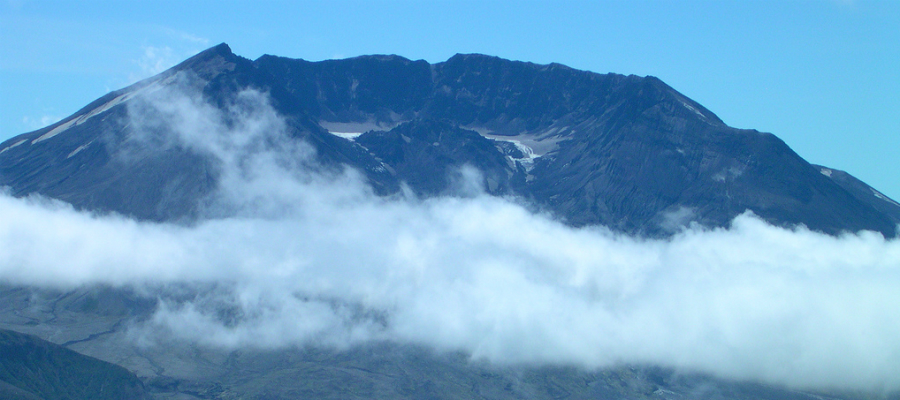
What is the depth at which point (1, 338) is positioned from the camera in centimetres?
17488

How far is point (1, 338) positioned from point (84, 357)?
1865 centimetres

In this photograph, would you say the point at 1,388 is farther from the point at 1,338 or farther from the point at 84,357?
the point at 84,357

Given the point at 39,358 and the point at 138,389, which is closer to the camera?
the point at 39,358

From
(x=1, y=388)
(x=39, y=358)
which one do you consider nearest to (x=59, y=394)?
(x=39, y=358)

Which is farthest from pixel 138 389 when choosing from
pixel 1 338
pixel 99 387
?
pixel 1 338

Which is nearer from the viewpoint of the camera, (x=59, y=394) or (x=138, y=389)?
(x=59, y=394)

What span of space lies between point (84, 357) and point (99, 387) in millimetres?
8894

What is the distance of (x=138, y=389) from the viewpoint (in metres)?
194

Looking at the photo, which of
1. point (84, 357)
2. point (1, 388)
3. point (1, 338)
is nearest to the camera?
point (1, 388)

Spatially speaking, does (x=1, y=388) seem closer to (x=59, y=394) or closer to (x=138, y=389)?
(x=59, y=394)

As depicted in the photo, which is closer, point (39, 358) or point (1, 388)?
point (1, 388)

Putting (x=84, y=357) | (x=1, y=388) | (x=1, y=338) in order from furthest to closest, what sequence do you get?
1. (x=84, y=357)
2. (x=1, y=338)
3. (x=1, y=388)

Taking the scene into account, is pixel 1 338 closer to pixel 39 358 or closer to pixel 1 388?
pixel 39 358

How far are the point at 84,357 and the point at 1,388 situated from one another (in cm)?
3364
